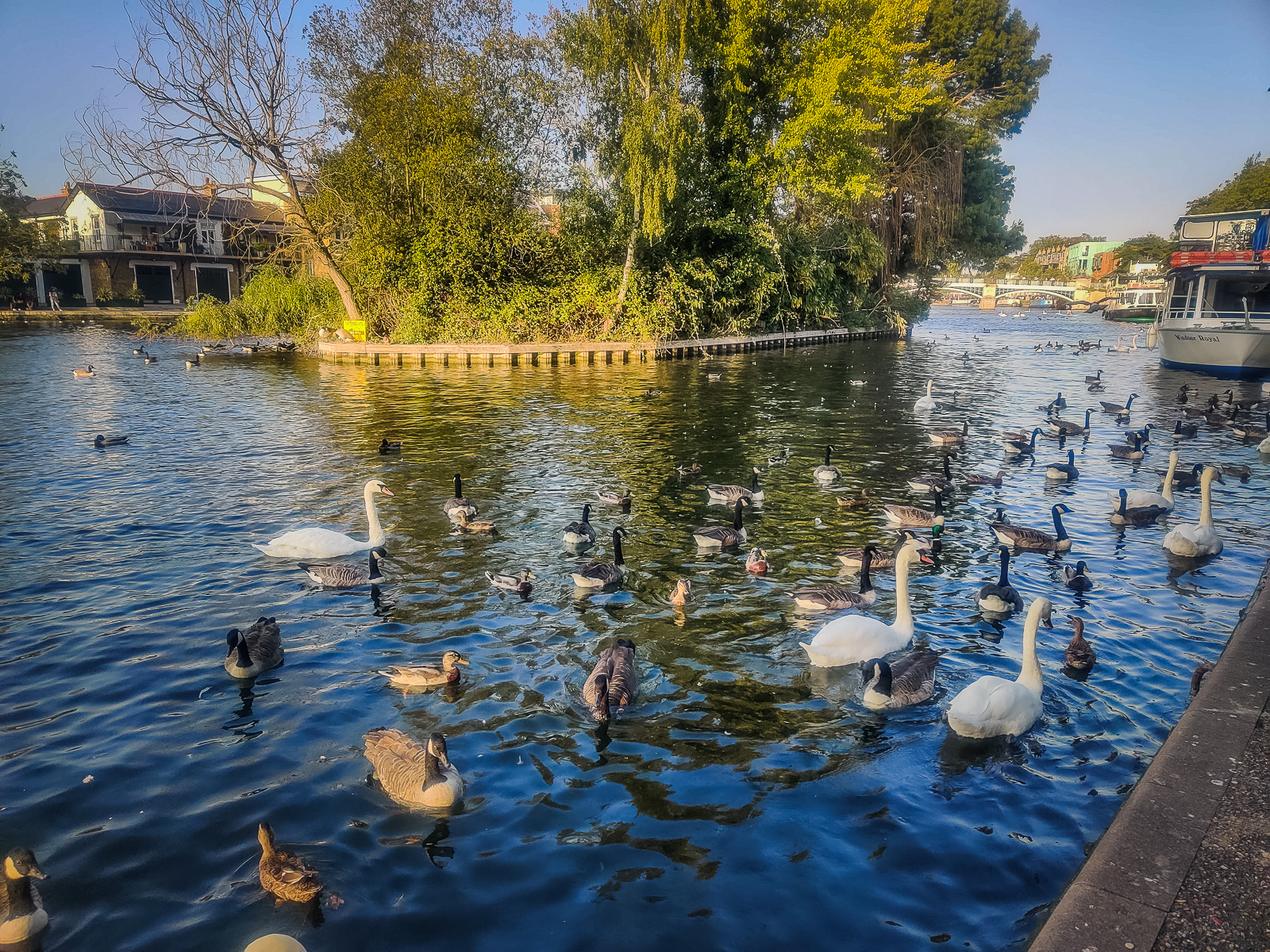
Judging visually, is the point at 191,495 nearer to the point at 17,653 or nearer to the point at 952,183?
the point at 17,653

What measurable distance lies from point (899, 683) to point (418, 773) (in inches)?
162

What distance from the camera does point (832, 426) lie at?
69.2ft

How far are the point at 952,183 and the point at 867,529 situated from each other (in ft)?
149

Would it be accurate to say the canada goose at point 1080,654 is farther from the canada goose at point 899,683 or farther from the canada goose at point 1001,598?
the canada goose at point 899,683

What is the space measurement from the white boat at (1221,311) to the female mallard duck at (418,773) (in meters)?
36.7

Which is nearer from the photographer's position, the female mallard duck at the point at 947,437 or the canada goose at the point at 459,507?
the canada goose at the point at 459,507

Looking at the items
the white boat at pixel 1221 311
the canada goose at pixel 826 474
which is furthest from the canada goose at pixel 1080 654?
the white boat at pixel 1221 311

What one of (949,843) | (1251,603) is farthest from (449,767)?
(1251,603)

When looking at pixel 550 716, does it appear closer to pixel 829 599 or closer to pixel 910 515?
pixel 829 599

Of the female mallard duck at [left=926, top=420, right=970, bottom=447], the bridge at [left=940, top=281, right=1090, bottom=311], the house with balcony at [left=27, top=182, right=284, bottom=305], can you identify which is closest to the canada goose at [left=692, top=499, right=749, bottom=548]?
the female mallard duck at [left=926, top=420, right=970, bottom=447]

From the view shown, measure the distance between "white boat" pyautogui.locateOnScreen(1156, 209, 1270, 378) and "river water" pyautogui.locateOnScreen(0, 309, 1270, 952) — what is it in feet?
71.5

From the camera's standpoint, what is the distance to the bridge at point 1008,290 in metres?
147

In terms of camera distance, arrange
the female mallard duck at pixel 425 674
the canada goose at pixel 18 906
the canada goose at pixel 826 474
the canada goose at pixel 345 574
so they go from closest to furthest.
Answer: the canada goose at pixel 18 906 → the female mallard duck at pixel 425 674 → the canada goose at pixel 345 574 → the canada goose at pixel 826 474

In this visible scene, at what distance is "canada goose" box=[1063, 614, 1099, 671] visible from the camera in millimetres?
7621
